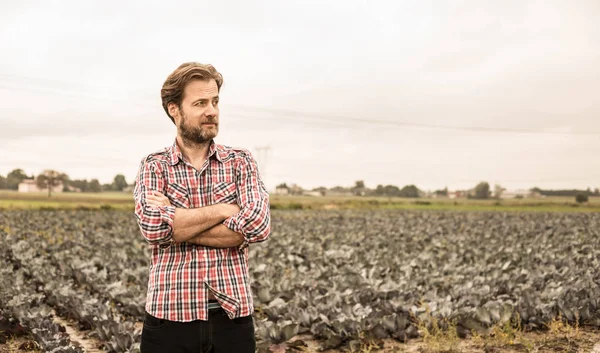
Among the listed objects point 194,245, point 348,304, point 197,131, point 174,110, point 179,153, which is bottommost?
point 348,304

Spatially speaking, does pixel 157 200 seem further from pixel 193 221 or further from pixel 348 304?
pixel 348 304

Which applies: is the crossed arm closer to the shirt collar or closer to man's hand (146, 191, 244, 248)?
man's hand (146, 191, 244, 248)

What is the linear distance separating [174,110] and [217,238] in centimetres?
68

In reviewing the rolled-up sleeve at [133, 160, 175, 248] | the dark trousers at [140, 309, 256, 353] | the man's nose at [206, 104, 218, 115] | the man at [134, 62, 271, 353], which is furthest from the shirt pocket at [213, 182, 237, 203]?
the dark trousers at [140, 309, 256, 353]

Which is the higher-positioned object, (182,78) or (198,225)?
(182,78)

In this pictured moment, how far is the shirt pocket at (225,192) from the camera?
118 inches

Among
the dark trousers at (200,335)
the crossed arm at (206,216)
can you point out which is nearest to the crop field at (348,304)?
the dark trousers at (200,335)

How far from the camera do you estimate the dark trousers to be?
2.76 metres

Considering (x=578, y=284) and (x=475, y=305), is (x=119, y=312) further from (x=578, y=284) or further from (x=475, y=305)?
(x=578, y=284)

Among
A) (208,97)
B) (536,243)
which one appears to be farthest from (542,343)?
(536,243)

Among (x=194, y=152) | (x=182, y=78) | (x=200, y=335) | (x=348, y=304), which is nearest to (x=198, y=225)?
(x=194, y=152)

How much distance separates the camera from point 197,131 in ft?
9.41

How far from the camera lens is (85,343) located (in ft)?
22.4

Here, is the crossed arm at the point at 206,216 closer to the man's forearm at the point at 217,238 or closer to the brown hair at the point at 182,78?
the man's forearm at the point at 217,238
